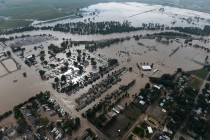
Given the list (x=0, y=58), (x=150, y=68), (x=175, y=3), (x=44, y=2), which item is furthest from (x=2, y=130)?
(x=175, y=3)

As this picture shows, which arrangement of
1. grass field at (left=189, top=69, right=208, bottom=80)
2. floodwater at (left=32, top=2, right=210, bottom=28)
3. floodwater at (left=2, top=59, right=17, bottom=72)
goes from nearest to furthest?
grass field at (left=189, top=69, right=208, bottom=80), floodwater at (left=2, top=59, right=17, bottom=72), floodwater at (left=32, top=2, right=210, bottom=28)

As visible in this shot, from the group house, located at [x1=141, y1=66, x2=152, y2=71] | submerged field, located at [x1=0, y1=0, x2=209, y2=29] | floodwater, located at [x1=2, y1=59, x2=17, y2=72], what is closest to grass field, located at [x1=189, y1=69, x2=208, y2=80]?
house, located at [x1=141, y1=66, x2=152, y2=71]

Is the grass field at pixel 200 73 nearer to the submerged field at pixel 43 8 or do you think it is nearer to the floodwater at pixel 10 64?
the floodwater at pixel 10 64

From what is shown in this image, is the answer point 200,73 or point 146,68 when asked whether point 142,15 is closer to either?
point 146,68

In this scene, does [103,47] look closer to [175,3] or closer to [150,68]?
[150,68]

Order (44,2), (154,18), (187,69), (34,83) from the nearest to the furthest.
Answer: (34,83) < (187,69) < (154,18) < (44,2)

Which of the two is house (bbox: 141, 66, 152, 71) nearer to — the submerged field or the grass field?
the grass field

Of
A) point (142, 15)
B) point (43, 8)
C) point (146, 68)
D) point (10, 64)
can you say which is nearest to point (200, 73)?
point (146, 68)

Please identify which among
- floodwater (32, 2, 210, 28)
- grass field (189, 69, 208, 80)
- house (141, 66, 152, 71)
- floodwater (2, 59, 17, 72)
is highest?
floodwater (32, 2, 210, 28)
